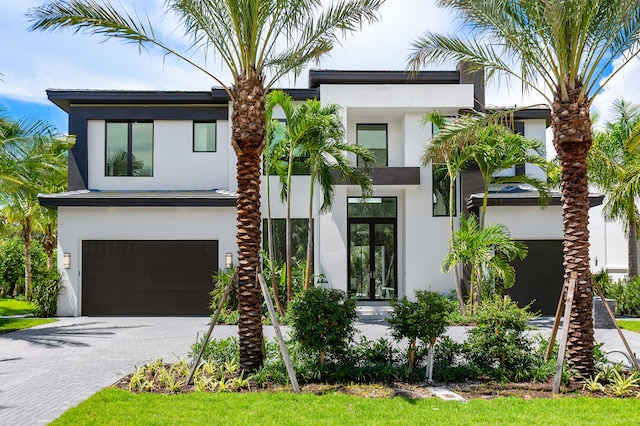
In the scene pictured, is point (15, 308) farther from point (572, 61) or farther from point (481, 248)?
point (572, 61)

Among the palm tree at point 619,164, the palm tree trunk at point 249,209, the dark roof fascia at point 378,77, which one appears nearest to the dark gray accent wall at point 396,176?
the dark roof fascia at point 378,77

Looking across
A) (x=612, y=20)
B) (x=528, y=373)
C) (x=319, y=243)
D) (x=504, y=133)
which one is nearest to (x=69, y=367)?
(x=528, y=373)

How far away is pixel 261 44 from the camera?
989cm

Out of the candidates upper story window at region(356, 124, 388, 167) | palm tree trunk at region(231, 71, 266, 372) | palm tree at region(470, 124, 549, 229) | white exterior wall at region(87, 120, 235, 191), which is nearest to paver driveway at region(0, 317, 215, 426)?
palm tree trunk at region(231, 71, 266, 372)

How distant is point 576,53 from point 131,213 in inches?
556

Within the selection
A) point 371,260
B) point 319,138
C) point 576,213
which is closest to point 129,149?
point 319,138

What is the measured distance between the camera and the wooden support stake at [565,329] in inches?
319

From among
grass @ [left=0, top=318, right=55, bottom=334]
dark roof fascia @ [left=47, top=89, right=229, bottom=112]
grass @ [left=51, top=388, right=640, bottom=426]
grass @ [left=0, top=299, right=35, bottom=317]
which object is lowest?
grass @ [left=0, top=299, right=35, bottom=317]

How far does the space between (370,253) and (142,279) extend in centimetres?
797

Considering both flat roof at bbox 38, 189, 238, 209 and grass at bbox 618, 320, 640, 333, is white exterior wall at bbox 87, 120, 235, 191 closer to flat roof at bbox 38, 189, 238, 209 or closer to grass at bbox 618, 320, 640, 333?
flat roof at bbox 38, 189, 238, 209

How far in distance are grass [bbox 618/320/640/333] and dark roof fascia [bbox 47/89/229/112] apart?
14.1 meters

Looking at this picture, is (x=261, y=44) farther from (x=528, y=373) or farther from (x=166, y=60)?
(x=528, y=373)

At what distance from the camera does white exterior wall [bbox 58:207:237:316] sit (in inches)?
703

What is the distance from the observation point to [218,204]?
1786 cm
